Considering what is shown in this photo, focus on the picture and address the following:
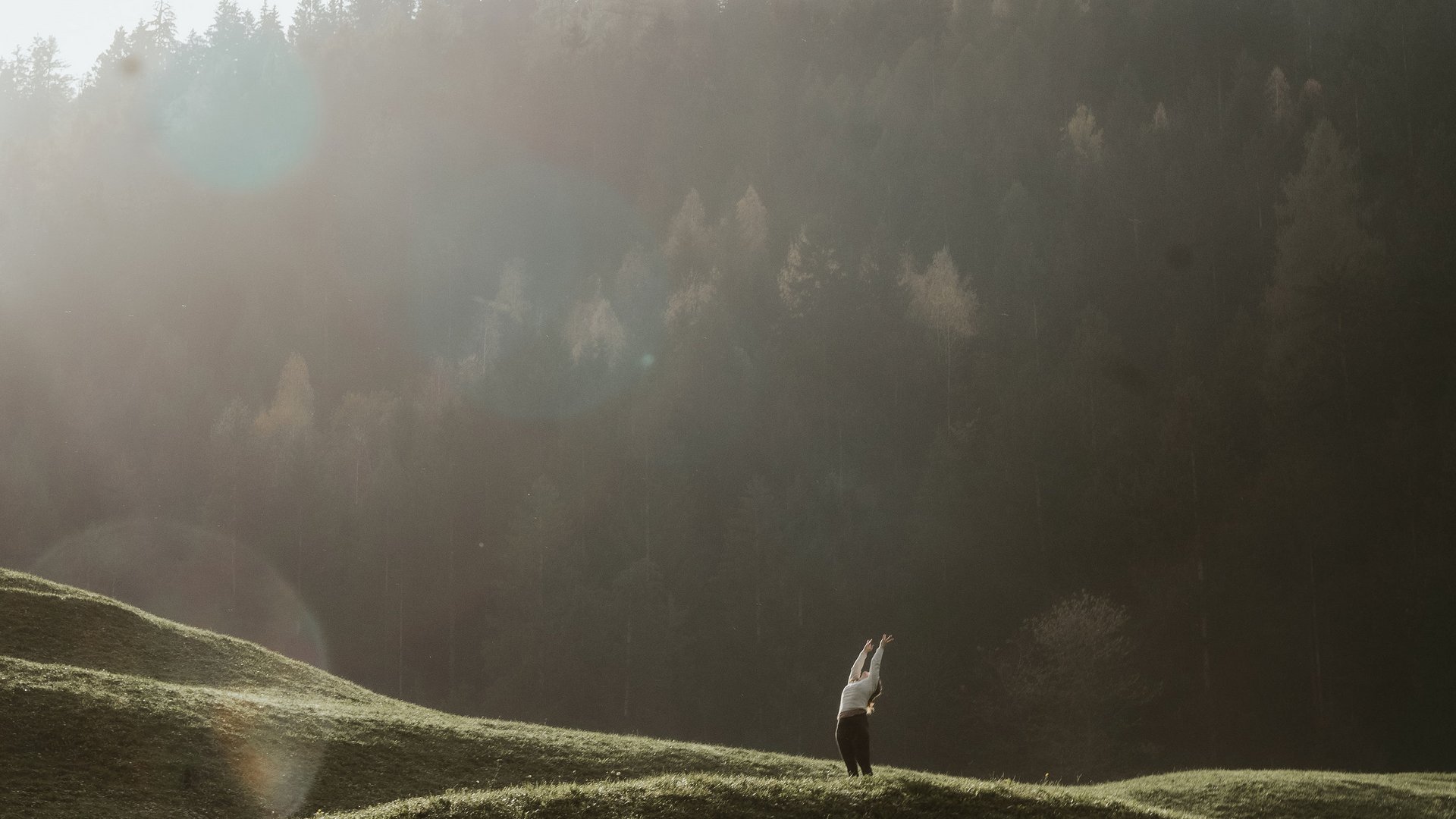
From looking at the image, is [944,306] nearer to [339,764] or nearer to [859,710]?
[339,764]

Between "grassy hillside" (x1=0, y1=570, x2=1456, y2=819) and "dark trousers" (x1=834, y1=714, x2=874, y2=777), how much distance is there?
18.2 inches

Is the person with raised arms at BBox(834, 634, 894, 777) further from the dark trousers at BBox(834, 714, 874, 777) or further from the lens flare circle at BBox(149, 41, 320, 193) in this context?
the lens flare circle at BBox(149, 41, 320, 193)

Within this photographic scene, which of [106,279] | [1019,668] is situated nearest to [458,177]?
[106,279]

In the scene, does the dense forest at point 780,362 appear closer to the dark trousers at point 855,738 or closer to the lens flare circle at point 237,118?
the lens flare circle at point 237,118

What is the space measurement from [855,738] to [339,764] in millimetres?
12569

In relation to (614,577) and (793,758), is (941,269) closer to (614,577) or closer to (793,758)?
(614,577)

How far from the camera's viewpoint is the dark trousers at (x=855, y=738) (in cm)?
1862

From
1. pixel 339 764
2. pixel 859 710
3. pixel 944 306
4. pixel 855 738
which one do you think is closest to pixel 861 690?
pixel 859 710

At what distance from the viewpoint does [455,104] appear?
14462 cm

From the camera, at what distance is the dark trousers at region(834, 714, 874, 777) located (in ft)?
61.1

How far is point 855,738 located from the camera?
18.8 m

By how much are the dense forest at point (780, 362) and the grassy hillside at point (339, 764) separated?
43025 mm

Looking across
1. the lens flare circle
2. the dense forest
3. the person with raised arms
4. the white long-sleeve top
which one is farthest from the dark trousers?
the lens flare circle

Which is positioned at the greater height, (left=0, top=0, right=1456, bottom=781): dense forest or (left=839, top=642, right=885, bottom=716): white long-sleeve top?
(left=0, top=0, right=1456, bottom=781): dense forest
